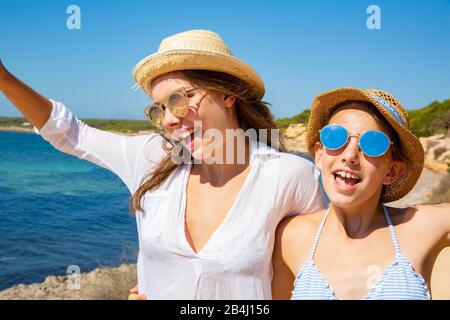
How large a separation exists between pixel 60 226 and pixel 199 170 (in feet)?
64.7

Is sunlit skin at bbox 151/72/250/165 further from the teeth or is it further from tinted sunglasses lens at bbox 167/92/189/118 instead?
the teeth

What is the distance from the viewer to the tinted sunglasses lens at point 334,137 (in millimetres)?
1998

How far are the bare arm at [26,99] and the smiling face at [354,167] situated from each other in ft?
4.73

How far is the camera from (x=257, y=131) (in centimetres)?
260

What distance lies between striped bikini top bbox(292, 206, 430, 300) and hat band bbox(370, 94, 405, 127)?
1.44 ft

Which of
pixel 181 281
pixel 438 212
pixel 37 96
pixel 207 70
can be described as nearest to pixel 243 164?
pixel 207 70

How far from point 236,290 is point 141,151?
885mm

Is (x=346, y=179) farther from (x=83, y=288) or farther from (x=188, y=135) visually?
(x=83, y=288)

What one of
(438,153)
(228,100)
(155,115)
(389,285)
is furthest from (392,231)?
(438,153)

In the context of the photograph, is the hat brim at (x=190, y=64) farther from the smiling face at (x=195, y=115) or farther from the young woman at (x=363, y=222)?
the young woman at (x=363, y=222)

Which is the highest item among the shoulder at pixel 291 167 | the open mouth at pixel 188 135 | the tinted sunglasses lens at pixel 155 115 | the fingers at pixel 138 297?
the tinted sunglasses lens at pixel 155 115

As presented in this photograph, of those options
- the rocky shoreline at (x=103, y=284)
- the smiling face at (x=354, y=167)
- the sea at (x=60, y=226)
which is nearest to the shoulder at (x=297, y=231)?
the smiling face at (x=354, y=167)

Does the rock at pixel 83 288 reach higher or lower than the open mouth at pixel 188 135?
lower

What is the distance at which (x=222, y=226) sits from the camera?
7.09 ft
